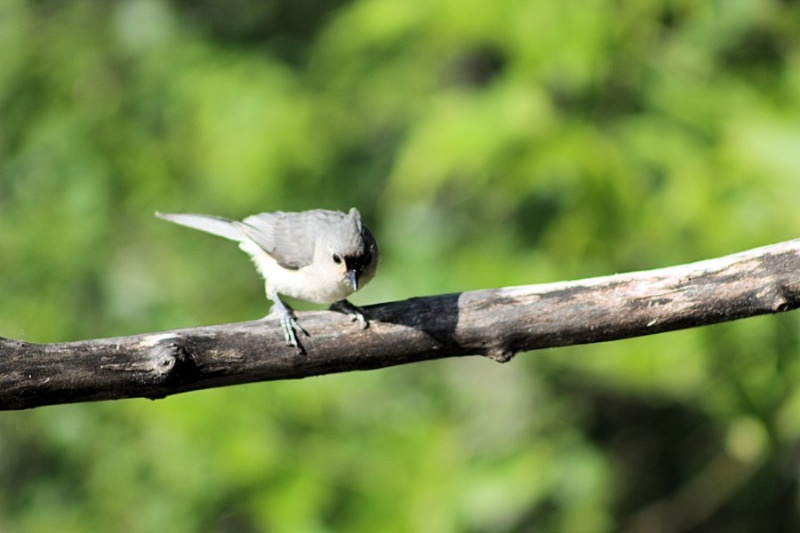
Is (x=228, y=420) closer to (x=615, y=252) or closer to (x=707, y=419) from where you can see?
(x=615, y=252)

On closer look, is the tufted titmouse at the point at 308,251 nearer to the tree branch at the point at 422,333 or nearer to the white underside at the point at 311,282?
the white underside at the point at 311,282

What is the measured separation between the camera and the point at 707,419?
14.2ft

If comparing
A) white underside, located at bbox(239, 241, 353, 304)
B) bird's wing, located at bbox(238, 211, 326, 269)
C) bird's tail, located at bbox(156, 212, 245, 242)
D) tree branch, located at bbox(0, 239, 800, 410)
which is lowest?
tree branch, located at bbox(0, 239, 800, 410)

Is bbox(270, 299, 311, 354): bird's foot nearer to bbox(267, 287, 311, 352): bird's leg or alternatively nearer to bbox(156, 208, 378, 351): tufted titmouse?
bbox(267, 287, 311, 352): bird's leg

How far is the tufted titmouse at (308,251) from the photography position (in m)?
3.14

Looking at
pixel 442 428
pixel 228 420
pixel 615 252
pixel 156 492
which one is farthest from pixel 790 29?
pixel 156 492

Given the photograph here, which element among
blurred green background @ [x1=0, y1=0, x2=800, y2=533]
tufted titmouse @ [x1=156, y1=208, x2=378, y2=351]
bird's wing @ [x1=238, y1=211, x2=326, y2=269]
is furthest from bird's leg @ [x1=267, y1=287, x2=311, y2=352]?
blurred green background @ [x1=0, y1=0, x2=800, y2=533]

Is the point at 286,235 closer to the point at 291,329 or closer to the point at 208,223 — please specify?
the point at 208,223

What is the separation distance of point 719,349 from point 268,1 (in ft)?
18.5

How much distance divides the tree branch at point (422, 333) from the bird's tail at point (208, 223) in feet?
3.89

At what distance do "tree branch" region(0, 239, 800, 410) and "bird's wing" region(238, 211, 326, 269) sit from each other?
0.80 meters

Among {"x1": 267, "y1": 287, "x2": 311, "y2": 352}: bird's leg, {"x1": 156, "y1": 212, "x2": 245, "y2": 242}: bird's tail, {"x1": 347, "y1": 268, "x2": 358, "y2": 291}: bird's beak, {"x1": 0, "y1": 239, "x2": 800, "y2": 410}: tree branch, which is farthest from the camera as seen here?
{"x1": 156, "y1": 212, "x2": 245, "y2": 242}: bird's tail

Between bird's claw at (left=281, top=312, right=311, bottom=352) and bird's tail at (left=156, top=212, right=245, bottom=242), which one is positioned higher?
bird's tail at (left=156, top=212, right=245, bottom=242)

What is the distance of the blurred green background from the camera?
3.44 m
